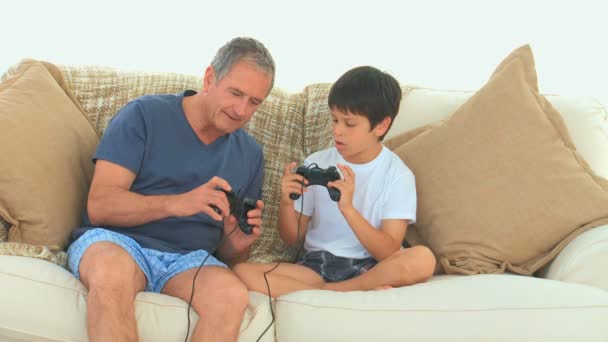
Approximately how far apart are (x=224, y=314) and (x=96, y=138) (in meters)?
0.89

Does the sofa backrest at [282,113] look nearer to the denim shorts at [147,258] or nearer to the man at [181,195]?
the man at [181,195]

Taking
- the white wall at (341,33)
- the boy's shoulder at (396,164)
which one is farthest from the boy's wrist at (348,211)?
the white wall at (341,33)

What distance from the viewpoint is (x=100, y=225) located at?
1.79 m

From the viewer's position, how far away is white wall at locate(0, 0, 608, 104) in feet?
9.16

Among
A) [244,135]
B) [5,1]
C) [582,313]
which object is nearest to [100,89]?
[244,135]

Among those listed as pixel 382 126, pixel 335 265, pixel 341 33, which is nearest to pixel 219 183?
pixel 335 265

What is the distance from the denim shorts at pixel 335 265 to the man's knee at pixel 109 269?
0.55 metres

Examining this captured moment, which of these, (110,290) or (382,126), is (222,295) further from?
(382,126)

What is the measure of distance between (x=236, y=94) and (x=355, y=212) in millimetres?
481

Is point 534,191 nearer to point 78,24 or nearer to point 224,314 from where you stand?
point 224,314

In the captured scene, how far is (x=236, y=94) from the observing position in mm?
1848

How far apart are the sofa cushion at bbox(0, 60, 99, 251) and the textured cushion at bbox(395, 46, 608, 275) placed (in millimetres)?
1060

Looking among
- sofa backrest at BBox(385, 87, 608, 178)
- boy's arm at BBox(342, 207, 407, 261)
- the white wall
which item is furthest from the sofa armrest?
the white wall

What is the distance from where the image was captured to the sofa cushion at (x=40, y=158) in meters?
1.77
